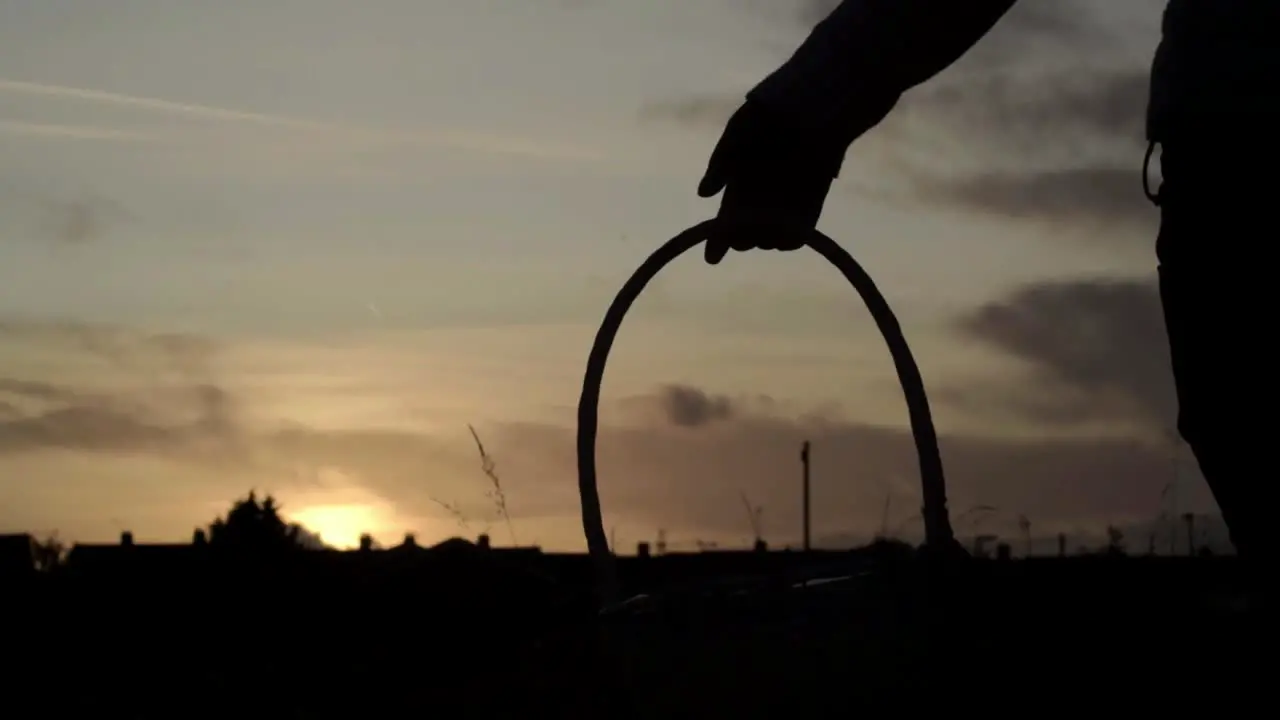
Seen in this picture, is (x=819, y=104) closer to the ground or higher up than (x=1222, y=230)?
higher up

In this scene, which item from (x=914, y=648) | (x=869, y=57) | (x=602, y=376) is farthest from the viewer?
(x=602, y=376)

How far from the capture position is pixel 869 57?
3.64 metres

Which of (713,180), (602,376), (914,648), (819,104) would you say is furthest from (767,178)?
(914,648)

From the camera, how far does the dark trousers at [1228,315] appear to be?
2.95 meters

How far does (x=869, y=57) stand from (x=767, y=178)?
0.37m

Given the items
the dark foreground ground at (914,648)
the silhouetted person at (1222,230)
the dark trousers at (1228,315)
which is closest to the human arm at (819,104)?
the silhouetted person at (1222,230)

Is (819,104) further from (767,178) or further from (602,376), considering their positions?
(602,376)

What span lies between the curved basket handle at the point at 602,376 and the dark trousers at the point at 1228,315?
39.5 inches

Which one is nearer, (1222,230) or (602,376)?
(1222,230)

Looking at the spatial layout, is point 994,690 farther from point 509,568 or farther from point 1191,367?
point 509,568

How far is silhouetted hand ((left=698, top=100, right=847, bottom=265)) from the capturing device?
380 centimetres

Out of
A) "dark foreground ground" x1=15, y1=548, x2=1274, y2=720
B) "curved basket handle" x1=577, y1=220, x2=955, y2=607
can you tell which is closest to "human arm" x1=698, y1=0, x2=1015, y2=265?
"curved basket handle" x1=577, y1=220, x2=955, y2=607

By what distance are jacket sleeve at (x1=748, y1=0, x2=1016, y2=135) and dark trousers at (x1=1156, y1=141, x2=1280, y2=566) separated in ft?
2.03

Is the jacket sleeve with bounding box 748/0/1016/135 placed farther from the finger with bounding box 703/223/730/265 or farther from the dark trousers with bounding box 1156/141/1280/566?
the dark trousers with bounding box 1156/141/1280/566
